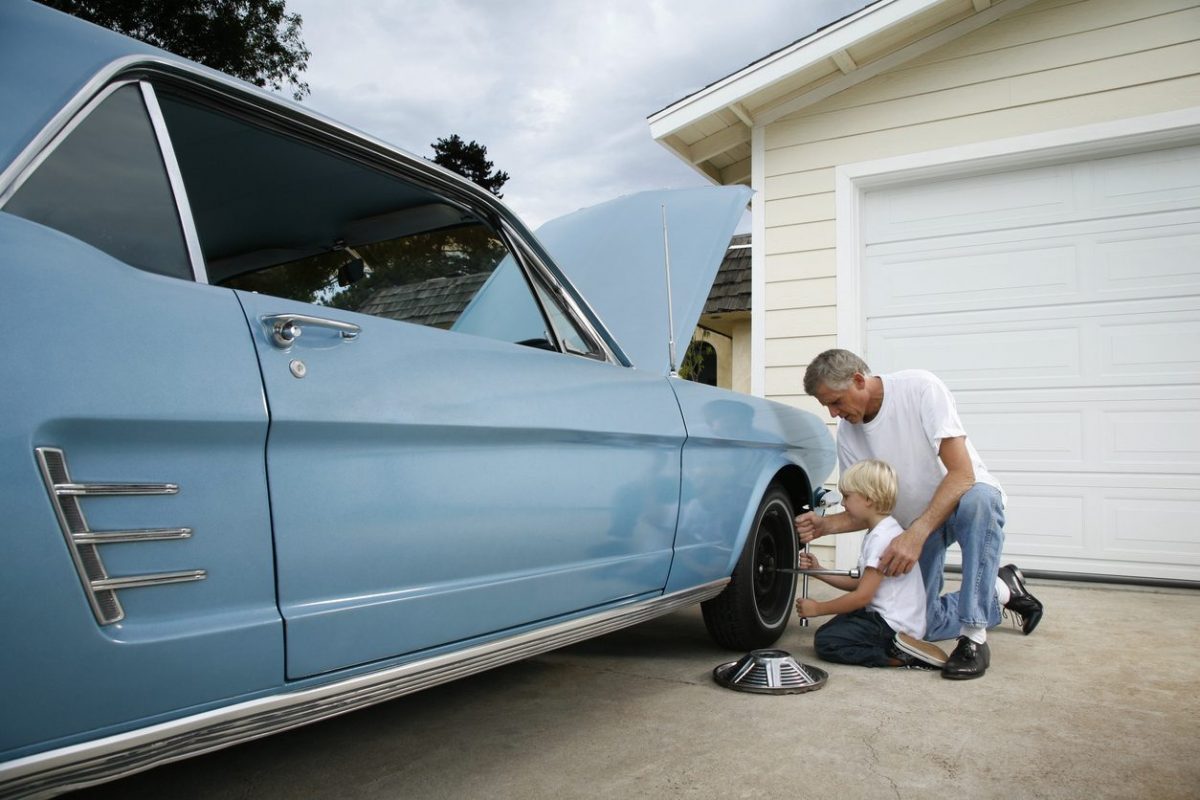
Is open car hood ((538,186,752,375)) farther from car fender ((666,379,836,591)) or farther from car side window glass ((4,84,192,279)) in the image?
car side window glass ((4,84,192,279))

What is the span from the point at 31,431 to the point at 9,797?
1.60ft

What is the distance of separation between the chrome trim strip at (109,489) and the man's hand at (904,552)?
2.64 metres

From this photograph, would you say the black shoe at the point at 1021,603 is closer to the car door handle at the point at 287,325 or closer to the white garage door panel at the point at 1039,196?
the white garage door panel at the point at 1039,196

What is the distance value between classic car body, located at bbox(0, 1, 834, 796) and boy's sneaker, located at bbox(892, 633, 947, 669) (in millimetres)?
1131

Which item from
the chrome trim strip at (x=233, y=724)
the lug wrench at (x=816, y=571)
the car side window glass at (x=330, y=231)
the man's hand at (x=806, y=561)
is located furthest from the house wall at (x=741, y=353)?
the chrome trim strip at (x=233, y=724)

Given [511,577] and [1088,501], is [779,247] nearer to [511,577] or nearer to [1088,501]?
[1088,501]

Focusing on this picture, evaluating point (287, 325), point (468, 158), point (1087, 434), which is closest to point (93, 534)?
point (287, 325)

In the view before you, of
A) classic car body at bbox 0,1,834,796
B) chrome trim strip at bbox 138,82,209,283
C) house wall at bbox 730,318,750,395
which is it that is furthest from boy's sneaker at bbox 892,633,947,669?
house wall at bbox 730,318,750,395

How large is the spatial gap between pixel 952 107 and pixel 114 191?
17.7 feet

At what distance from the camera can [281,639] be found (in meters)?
1.48

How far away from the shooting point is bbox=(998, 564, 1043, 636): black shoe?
3762mm

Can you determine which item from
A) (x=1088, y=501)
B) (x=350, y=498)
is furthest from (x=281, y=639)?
(x=1088, y=501)

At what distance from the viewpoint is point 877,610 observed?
11.0ft

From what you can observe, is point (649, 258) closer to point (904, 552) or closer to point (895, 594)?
point (904, 552)
